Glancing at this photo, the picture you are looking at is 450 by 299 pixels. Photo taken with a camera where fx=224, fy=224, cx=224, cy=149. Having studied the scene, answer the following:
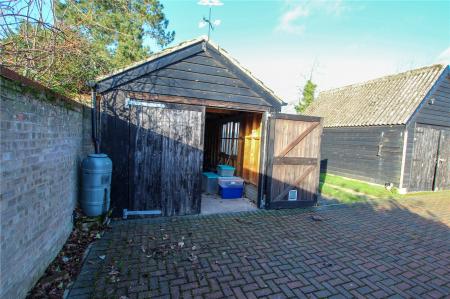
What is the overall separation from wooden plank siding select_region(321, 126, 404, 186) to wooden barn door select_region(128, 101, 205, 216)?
8737 mm

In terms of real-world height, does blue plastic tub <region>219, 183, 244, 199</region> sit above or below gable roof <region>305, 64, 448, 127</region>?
below

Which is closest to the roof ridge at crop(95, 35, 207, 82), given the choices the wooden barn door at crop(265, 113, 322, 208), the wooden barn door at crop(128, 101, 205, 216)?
the wooden barn door at crop(128, 101, 205, 216)

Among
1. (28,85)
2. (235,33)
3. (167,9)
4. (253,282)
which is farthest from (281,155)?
(167,9)

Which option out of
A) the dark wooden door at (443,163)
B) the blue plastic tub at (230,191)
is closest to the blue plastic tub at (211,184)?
the blue plastic tub at (230,191)

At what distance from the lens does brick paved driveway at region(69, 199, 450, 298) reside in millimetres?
2885

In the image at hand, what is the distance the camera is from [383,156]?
32.6 feet

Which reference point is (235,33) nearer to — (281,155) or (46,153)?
(281,155)

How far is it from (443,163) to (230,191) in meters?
10.2

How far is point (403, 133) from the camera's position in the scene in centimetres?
912

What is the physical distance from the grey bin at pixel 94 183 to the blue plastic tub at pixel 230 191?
3.52 m

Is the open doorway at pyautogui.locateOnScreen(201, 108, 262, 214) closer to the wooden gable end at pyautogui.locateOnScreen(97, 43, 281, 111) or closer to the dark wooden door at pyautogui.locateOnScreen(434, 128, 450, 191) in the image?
the wooden gable end at pyautogui.locateOnScreen(97, 43, 281, 111)

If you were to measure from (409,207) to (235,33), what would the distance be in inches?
366

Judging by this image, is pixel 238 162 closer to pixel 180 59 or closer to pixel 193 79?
pixel 193 79

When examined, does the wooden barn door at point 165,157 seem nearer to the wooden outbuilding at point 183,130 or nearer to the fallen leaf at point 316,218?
the wooden outbuilding at point 183,130
